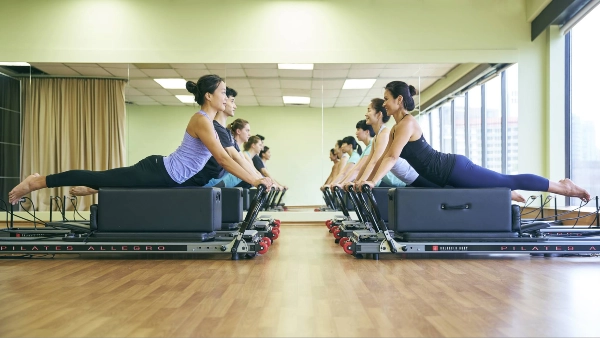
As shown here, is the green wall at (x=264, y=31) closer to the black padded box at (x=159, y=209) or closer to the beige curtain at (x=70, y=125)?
the beige curtain at (x=70, y=125)

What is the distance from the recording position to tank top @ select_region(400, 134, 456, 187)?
4.06 meters

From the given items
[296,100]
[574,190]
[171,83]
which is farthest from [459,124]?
[574,190]

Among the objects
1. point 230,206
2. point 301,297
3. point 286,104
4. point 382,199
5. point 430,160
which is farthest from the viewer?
point 286,104

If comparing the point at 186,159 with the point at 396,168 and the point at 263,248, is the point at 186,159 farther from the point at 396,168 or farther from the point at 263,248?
the point at 396,168

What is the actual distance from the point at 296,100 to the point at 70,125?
319 cm

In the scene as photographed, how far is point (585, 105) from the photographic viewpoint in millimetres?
6961

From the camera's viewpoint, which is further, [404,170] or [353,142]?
[353,142]

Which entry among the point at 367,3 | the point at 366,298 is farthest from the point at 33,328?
the point at 367,3

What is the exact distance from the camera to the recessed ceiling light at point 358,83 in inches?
333

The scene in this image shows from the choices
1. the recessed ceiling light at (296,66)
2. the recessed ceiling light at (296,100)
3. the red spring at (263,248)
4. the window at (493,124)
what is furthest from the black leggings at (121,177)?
the window at (493,124)

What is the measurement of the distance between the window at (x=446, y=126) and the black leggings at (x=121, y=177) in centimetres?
563

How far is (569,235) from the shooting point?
4336 millimetres

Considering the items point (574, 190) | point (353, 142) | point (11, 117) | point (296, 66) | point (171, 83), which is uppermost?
point (296, 66)

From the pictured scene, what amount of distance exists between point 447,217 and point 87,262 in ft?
7.42
